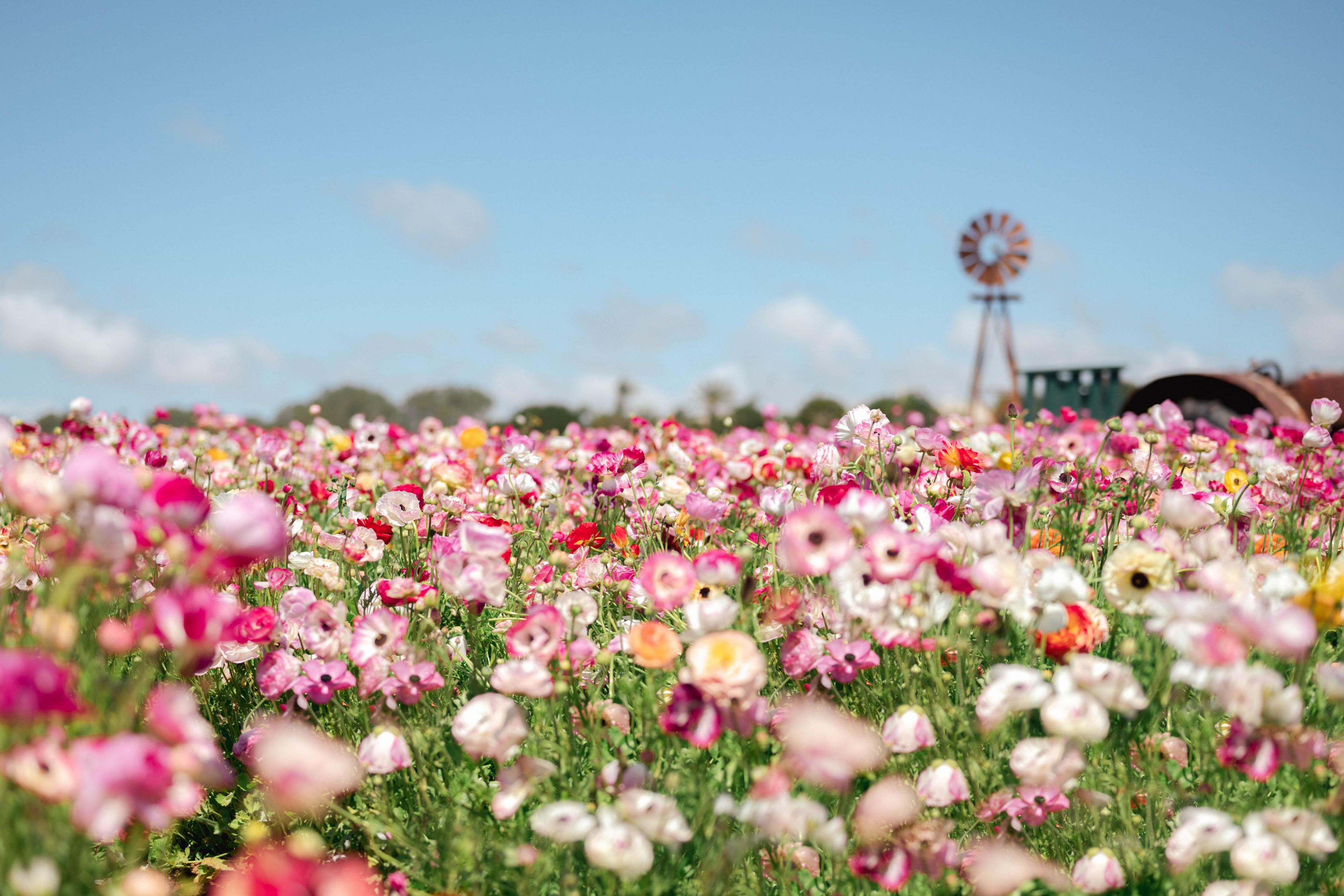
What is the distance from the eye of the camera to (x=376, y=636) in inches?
80.0

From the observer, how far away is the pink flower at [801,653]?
201 cm

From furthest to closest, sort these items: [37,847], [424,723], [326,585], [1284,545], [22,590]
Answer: [1284,545] → [326,585] → [22,590] → [424,723] → [37,847]

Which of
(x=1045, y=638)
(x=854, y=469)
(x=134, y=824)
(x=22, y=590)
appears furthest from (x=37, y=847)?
(x=854, y=469)

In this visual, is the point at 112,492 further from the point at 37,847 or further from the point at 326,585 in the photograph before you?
the point at 326,585

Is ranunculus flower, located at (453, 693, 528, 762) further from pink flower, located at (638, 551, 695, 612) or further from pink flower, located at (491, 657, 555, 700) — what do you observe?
pink flower, located at (638, 551, 695, 612)

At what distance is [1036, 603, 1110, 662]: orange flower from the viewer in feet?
6.14

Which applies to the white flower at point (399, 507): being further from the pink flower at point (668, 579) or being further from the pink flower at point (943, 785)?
the pink flower at point (943, 785)

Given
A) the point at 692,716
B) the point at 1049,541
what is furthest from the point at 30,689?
the point at 1049,541

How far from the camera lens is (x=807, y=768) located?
1.53 metres

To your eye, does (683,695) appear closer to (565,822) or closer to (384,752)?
(565,822)

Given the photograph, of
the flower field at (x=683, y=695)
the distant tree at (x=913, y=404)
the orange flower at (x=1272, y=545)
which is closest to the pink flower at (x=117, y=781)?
the flower field at (x=683, y=695)

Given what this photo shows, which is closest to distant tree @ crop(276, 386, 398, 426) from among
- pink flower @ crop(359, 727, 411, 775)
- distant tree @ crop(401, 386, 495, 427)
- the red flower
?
distant tree @ crop(401, 386, 495, 427)

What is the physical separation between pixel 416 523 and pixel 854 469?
1.57 metres

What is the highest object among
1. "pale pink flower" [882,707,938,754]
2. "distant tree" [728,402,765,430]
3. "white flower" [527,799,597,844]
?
"distant tree" [728,402,765,430]
